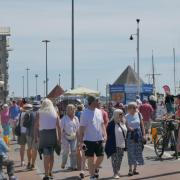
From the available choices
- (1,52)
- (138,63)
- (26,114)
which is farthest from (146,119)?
(1,52)

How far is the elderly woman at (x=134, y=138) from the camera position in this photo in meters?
15.4

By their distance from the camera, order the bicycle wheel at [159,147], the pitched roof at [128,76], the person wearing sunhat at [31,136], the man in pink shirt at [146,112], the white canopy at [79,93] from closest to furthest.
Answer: the person wearing sunhat at [31,136]
the bicycle wheel at [159,147]
the man in pink shirt at [146,112]
the white canopy at [79,93]
the pitched roof at [128,76]

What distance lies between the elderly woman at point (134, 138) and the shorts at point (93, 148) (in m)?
1.31

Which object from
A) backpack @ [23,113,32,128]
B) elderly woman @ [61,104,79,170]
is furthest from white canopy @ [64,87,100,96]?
elderly woman @ [61,104,79,170]

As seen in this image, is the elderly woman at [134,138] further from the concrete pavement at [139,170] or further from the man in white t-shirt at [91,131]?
the man in white t-shirt at [91,131]

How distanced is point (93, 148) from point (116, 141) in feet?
3.23

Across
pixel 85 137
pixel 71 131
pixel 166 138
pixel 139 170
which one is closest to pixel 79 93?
pixel 166 138

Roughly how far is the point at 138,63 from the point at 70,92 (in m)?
10.2

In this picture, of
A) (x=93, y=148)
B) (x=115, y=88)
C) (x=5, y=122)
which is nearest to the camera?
(x=93, y=148)

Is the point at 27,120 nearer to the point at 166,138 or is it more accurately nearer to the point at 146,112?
the point at 166,138

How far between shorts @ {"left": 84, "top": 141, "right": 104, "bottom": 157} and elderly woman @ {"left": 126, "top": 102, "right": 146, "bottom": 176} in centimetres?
131

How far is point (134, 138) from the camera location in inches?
616

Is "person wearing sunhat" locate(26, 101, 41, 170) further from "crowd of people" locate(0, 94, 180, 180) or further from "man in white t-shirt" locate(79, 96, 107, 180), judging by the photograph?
"man in white t-shirt" locate(79, 96, 107, 180)

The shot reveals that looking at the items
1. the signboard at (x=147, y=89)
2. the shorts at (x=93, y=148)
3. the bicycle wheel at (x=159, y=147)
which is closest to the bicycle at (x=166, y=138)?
the bicycle wheel at (x=159, y=147)
